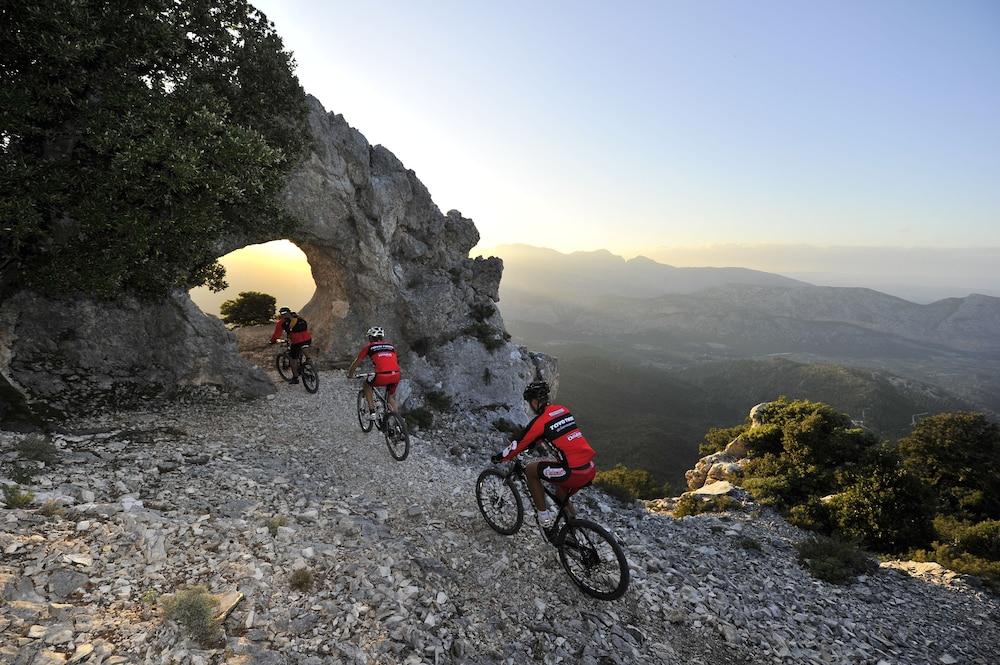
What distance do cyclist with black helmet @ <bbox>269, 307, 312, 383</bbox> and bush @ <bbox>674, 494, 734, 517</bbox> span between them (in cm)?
1758

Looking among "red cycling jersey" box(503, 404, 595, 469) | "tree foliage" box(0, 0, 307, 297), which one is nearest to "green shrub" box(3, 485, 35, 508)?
"tree foliage" box(0, 0, 307, 297)

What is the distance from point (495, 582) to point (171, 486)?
22.8 ft

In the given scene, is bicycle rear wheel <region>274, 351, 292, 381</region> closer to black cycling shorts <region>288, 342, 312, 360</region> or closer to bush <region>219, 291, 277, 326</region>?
black cycling shorts <region>288, 342, 312, 360</region>


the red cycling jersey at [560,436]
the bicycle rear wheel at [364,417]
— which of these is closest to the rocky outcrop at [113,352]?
the bicycle rear wheel at [364,417]

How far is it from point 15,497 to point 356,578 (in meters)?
5.36

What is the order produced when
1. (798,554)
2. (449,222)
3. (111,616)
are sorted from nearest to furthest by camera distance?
(111,616)
(798,554)
(449,222)

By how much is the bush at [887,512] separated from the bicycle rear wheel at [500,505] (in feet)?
48.7

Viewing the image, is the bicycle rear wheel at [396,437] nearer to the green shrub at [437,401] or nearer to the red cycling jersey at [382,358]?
the red cycling jersey at [382,358]

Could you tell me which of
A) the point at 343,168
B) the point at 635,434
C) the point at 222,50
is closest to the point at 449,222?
the point at 343,168

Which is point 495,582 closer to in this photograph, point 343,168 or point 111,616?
point 111,616

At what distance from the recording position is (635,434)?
109 metres

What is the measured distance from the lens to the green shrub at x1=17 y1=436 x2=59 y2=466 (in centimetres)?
848

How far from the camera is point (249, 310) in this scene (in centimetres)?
2789

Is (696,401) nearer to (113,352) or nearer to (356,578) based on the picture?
(113,352)
